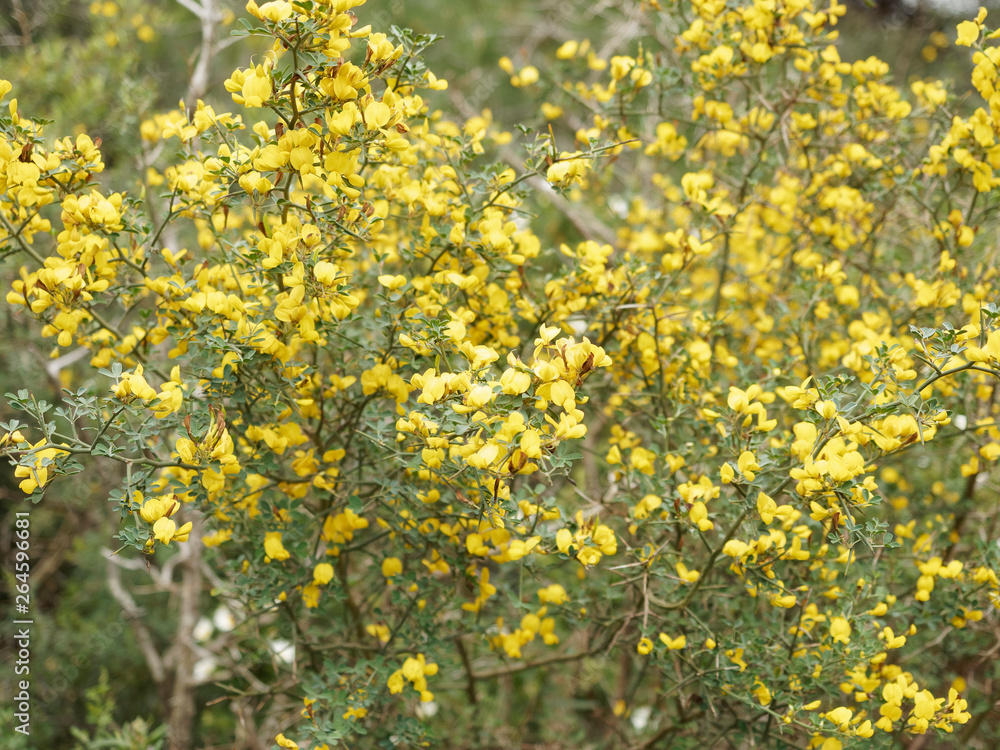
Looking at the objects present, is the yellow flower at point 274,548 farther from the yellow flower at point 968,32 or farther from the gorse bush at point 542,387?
the yellow flower at point 968,32

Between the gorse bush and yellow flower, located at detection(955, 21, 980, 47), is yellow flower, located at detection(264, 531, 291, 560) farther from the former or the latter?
yellow flower, located at detection(955, 21, 980, 47)

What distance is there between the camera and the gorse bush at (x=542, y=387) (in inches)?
51.2

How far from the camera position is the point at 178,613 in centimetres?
315

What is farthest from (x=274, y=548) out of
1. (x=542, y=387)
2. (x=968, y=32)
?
(x=968, y=32)

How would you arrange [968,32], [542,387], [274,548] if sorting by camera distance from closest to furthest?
1. [542,387]
2. [274,548]
3. [968,32]

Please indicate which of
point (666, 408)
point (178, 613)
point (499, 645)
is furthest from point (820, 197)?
point (178, 613)

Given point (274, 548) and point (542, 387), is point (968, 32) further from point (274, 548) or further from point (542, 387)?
point (274, 548)

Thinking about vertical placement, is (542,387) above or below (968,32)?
below

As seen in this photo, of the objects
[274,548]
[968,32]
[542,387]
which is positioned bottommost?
[274,548]

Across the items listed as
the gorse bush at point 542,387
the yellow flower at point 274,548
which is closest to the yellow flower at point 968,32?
the gorse bush at point 542,387

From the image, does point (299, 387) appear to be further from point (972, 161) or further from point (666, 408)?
point (972, 161)

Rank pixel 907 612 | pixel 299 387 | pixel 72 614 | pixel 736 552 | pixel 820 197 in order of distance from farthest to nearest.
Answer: pixel 72 614
pixel 820 197
pixel 907 612
pixel 299 387
pixel 736 552

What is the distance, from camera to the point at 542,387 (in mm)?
1235

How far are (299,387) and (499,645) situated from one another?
0.85 metres
